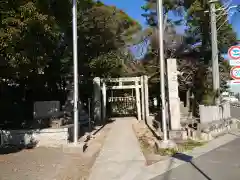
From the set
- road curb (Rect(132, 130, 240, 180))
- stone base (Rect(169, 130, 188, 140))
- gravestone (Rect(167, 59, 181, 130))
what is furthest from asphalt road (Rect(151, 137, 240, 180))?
gravestone (Rect(167, 59, 181, 130))

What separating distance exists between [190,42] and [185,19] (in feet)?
7.33

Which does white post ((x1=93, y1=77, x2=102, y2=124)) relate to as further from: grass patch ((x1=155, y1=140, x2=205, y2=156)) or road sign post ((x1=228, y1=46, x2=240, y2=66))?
road sign post ((x1=228, y1=46, x2=240, y2=66))

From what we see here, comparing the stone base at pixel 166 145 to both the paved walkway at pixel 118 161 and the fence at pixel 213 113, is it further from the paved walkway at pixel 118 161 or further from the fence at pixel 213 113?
the fence at pixel 213 113

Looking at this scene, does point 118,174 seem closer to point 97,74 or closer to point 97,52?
point 97,52

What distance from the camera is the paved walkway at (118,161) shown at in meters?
8.64

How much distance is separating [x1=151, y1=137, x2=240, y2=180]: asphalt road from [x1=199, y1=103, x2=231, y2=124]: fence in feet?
15.1

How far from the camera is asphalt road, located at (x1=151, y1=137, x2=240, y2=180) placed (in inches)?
321

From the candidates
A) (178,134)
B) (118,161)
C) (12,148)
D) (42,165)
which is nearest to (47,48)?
(12,148)

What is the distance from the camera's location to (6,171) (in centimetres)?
873

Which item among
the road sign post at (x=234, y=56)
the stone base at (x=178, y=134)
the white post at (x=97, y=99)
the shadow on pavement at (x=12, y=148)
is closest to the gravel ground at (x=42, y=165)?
the shadow on pavement at (x=12, y=148)

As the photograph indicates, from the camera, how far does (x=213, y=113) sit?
18125mm

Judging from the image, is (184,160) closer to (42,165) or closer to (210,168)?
(210,168)

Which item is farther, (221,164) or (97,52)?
(97,52)

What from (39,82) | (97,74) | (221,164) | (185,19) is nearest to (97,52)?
(97,74)
